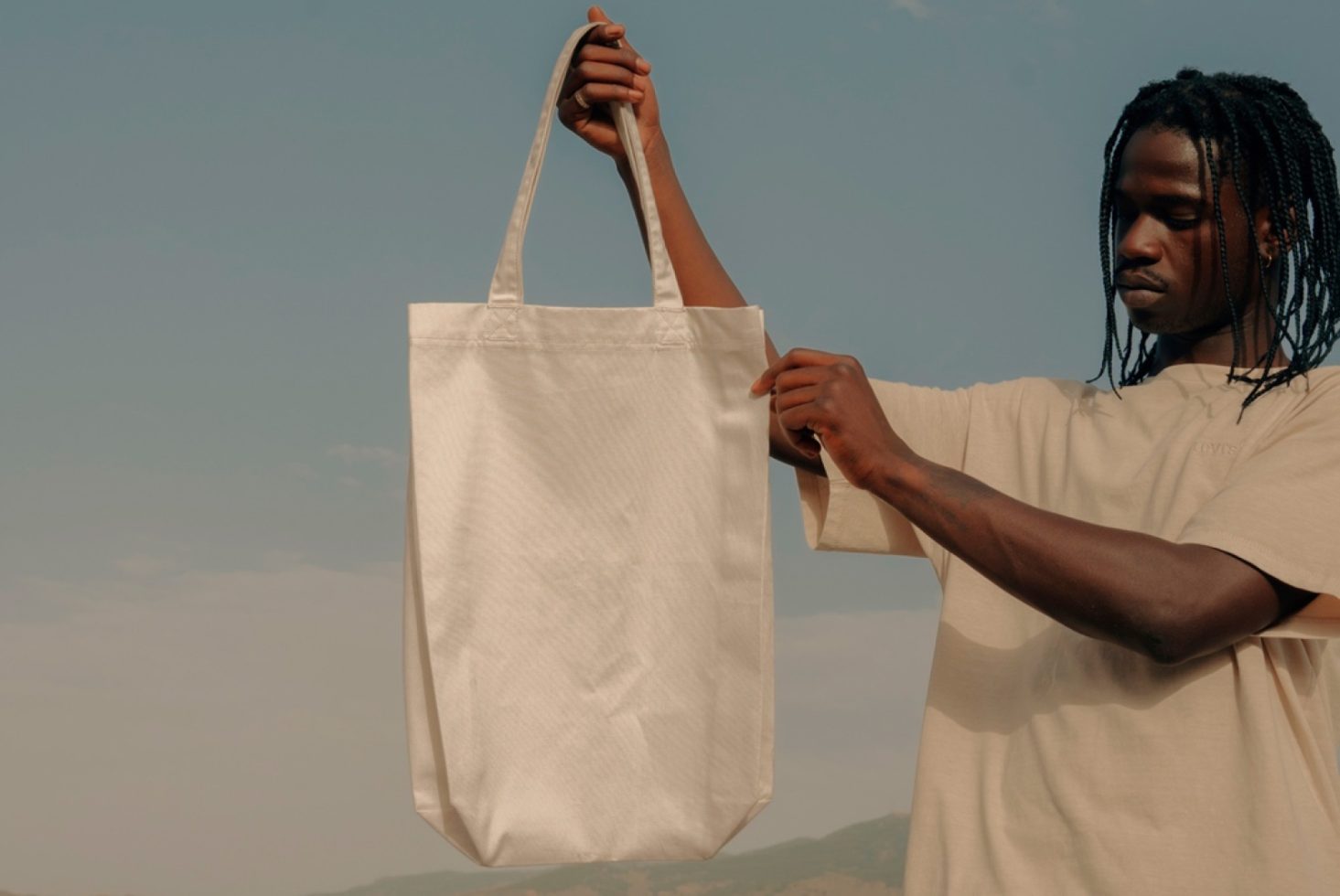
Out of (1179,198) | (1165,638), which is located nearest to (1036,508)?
(1165,638)

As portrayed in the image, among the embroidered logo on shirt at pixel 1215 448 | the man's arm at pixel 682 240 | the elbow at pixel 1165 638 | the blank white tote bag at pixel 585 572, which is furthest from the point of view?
the man's arm at pixel 682 240

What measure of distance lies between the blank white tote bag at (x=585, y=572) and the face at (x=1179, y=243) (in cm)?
58

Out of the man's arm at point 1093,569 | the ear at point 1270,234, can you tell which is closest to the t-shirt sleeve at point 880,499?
the man's arm at point 1093,569

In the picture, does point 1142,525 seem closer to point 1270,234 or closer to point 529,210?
point 1270,234

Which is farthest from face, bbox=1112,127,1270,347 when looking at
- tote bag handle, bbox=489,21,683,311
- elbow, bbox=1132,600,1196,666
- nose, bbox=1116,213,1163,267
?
tote bag handle, bbox=489,21,683,311

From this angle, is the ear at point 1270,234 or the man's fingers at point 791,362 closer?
the man's fingers at point 791,362

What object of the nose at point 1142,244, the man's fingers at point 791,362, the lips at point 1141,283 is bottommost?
the man's fingers at point 791,362

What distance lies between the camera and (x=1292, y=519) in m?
2.15

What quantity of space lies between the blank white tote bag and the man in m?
0.14

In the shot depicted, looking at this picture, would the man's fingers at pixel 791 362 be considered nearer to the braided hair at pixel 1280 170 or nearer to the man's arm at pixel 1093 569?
the man's arm at pixel 1093 569

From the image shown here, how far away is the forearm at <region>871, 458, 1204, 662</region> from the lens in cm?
205

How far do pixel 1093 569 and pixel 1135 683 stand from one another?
24 cm

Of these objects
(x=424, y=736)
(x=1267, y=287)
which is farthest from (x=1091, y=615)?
(x=424, y=736)

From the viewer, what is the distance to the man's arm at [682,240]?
2436 mm
